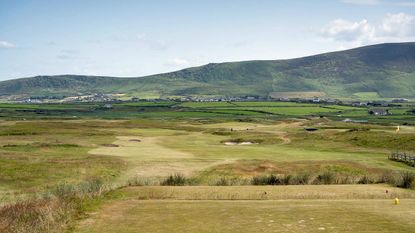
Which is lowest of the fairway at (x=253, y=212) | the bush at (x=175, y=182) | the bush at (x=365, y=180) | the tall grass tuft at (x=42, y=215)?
the bush at (x=365, y=180)

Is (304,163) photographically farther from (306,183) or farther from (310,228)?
(310,228)

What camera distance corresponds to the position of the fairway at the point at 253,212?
2086 cm

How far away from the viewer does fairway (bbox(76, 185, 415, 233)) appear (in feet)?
68.4

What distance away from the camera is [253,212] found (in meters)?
24.3

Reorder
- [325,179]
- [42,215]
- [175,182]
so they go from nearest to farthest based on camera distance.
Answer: [42,215], [175,182], [325,179]

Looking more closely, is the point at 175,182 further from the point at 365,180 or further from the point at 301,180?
the point at 365,180

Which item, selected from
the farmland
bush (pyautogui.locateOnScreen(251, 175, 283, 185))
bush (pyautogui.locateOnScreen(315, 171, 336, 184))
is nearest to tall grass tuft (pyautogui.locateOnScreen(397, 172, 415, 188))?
the farmland

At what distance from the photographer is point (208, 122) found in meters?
159

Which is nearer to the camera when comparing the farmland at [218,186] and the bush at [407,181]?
the farmland at [218,186]

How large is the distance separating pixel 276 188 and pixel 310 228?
1514cm

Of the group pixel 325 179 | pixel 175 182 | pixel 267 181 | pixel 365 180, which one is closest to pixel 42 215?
pixel 175 182

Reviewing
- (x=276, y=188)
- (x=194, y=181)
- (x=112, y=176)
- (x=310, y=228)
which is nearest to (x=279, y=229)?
(x=310, y=228)

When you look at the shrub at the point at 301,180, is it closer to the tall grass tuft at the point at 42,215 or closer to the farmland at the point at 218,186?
the farmland at the point at 218,186

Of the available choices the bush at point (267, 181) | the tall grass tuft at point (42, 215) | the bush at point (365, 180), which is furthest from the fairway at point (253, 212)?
the bush at point (267, 181)
